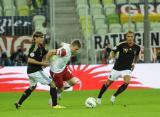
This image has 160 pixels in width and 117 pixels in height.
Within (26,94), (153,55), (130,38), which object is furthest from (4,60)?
(26,94)

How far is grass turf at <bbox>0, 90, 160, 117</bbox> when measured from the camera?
51.5 feet

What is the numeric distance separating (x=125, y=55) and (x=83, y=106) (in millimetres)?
2089

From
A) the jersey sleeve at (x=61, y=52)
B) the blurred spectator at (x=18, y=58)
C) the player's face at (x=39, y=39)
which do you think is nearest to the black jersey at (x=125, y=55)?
the jersey sleeve at (x=61, y=52)

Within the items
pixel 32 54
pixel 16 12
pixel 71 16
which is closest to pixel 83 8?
pixel 71 16

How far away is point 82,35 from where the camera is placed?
33.3 meters

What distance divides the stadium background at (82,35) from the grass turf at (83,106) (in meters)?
0.05

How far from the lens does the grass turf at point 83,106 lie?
51.5 ft

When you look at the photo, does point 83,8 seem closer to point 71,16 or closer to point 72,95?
point 71,16

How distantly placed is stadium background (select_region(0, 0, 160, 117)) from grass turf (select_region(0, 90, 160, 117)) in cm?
5

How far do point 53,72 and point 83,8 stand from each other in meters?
17.1

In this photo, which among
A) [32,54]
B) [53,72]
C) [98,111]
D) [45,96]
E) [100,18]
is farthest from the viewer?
[100,18]

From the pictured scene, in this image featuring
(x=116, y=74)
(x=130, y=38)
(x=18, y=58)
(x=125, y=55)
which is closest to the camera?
(x=130, y=38)

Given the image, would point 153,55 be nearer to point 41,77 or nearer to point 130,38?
point 130,38

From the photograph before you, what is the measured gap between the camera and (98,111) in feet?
54.3
